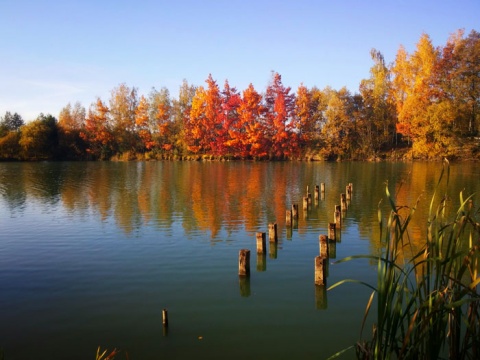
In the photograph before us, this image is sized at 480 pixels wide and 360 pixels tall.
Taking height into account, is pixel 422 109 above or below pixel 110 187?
above

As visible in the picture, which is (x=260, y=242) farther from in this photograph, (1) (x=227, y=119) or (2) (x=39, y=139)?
(2) (x=39, y=139)

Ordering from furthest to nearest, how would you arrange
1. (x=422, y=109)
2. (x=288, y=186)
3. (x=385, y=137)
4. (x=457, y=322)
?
1. (x=385, y=137)
2. (x=422, y=109)
3. (x=288, y=186)
4. (x=457, y=322)

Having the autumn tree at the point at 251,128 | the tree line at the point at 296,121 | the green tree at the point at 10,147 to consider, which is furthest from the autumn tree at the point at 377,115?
the green tree at the point at 10,147

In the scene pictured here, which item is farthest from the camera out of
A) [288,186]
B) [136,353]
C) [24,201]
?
[288,186]

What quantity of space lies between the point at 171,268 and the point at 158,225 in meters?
6.97

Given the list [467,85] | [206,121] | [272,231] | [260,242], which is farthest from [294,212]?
[206,121]

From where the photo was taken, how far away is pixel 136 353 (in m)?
7.86

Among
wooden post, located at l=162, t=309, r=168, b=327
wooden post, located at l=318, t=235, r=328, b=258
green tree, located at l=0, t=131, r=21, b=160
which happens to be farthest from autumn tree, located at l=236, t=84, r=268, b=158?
wooden post, located at l=162, t=309, r=168, b=327

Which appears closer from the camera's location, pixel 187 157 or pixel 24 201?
pixel 24 201

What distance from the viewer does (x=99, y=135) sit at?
8544 centimetres

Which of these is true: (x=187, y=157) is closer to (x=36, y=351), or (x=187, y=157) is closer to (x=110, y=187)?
(x=110, y=187)

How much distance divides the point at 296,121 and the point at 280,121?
148 inches

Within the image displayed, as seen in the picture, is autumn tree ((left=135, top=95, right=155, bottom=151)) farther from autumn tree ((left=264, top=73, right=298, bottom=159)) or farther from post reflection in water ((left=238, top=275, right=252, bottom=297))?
post reflection in water ((left=238, top=275, right=252, bottom=297))

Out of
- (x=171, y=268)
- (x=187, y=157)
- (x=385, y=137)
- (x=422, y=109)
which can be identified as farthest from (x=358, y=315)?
(x=187, y=157)
